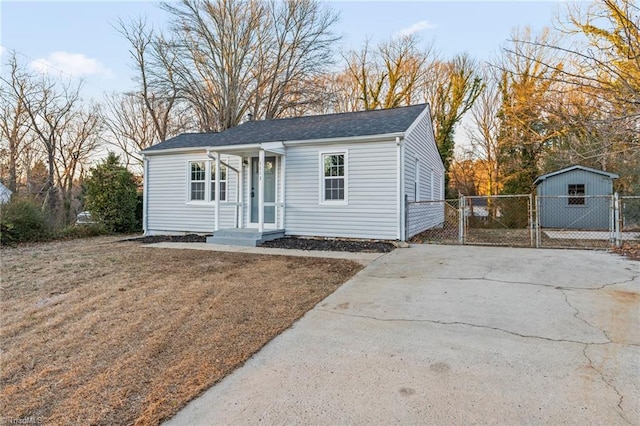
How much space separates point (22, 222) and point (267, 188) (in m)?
7.33

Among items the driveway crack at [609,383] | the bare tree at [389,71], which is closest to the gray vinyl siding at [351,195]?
the driveway crack at [609,383]

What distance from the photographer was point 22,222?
10.6 meters

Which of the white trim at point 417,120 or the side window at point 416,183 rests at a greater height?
the white trim at point 417,120

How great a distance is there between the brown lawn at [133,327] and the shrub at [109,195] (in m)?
6.63

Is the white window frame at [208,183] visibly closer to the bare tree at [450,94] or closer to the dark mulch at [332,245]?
the dark mulch at [332,245]

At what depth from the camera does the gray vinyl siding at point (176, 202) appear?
11656 millimetres

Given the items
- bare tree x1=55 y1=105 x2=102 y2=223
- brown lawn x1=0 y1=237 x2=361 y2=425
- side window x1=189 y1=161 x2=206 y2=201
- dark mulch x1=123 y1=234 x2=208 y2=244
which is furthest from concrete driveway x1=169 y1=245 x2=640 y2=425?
bare tree x1=55 y1=105 x2=102 y2=223

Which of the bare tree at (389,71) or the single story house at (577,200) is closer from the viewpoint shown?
the single story house at (577,200)

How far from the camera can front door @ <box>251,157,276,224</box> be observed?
11.0 metres

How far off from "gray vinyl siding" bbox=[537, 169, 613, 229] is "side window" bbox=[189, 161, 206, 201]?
540 inches

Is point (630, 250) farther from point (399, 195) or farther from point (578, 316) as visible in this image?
point (578, 316)

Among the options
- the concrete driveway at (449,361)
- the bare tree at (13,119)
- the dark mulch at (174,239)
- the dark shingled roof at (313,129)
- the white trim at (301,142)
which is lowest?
the concrete driveway at (449,361)

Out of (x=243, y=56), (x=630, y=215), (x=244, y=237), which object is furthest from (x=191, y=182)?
(x=630, y=215)

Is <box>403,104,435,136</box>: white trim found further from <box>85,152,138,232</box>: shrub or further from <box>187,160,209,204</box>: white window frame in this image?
<box>85,152,138,232</box>: shrub
